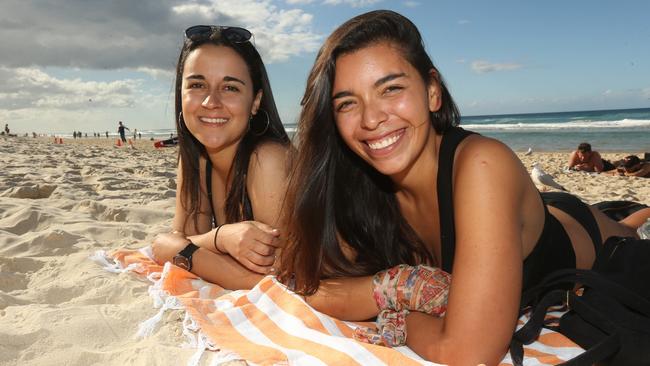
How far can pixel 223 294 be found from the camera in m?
2.89

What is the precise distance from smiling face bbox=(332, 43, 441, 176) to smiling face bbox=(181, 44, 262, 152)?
1.09 meters

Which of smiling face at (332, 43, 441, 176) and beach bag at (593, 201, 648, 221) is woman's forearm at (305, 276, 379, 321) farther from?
beach bag at (593, 201, 648, 221)

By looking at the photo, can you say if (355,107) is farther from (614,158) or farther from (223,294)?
(614,158)

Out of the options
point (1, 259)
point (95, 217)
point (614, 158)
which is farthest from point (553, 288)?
point (614, 158)

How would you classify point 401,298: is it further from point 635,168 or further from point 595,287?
point 635,168

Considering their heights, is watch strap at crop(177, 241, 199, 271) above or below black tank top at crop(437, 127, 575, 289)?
below

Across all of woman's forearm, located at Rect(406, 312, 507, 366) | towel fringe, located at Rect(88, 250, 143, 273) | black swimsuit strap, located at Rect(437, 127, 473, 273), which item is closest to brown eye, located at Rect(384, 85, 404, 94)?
black swimsuit strap, located at Rect(437, 127, 473, 273)

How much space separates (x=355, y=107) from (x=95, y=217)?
3548 millimetres

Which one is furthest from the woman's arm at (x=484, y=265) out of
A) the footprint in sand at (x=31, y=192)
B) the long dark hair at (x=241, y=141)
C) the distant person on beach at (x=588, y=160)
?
the distant person on beach at (x=588, y=160)

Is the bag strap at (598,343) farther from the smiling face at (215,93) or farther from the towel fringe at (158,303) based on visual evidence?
the smiling face at (215,93)

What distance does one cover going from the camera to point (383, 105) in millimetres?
Answer: 2084

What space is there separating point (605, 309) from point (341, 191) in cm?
132

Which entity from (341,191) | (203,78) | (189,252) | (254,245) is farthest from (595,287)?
(203,78)

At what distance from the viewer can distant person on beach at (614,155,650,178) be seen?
9.39 metres
